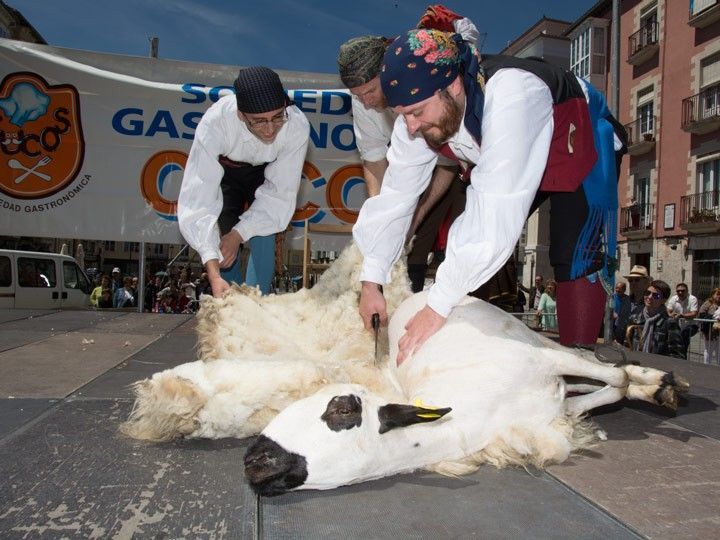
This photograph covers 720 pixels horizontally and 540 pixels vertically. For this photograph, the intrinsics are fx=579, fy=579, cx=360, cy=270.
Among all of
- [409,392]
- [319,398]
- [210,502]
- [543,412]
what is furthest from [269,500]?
[543,412]

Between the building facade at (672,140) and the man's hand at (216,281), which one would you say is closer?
the man's hand at (216,281)

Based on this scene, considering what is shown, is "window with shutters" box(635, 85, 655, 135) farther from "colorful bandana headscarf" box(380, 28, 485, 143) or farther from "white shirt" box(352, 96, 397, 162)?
"colorful bandana headscarf" box(380, 28, 485, 143)

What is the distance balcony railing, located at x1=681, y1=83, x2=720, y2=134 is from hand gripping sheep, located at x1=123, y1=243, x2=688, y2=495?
15.8 m

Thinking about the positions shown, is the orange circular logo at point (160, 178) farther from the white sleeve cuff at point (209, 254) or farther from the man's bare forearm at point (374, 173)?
the white sleeve cuff at point (209, 254)

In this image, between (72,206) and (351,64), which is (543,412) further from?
(72,206)

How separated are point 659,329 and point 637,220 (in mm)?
13573

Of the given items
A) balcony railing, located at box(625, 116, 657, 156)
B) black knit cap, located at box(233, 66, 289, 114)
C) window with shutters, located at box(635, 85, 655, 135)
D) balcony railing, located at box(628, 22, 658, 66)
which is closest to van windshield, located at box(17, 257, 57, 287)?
black knit cap, located at box(233, 66, 289, 114)

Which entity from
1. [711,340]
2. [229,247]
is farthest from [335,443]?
[711,340]

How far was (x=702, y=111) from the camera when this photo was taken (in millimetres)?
15539

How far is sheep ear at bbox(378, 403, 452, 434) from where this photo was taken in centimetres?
136

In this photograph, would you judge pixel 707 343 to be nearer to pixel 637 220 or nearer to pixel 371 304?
pixel 371 304

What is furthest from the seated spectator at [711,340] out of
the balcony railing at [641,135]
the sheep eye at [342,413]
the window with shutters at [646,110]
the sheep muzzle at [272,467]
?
the window with shutters at [646,110]

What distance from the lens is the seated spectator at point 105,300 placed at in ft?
35.8

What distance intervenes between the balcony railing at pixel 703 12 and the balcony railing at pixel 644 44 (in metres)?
1.49
